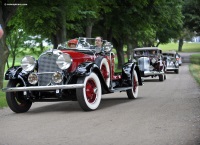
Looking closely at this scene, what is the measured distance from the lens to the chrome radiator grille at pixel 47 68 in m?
10.4

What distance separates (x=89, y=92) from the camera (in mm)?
10539

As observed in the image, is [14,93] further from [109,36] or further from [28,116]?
[109,36]

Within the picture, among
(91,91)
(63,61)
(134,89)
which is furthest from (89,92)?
(134,89)

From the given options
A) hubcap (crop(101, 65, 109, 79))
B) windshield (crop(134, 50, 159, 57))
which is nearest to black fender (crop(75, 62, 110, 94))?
hubcap (crop(101, 65, 109, 79))

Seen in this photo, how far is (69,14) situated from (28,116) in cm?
1517

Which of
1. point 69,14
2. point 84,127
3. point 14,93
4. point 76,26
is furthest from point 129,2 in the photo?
point 84,127

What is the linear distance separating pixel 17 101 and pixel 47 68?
3.72 ft

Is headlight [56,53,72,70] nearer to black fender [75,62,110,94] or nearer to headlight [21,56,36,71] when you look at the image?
black fender [75,62,110,94]

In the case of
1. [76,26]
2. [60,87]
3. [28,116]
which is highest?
[76,26]

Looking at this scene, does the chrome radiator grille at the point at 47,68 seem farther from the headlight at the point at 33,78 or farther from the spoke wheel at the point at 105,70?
the spoke wheel at the point at 105,70

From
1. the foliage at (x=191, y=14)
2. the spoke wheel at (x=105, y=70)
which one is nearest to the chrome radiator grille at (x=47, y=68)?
the spoke wheel at (x=105, y=70)

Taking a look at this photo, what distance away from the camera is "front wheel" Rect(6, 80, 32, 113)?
10508 millimetres

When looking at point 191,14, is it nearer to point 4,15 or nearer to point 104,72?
point 4,15

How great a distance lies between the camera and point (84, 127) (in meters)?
8.03
